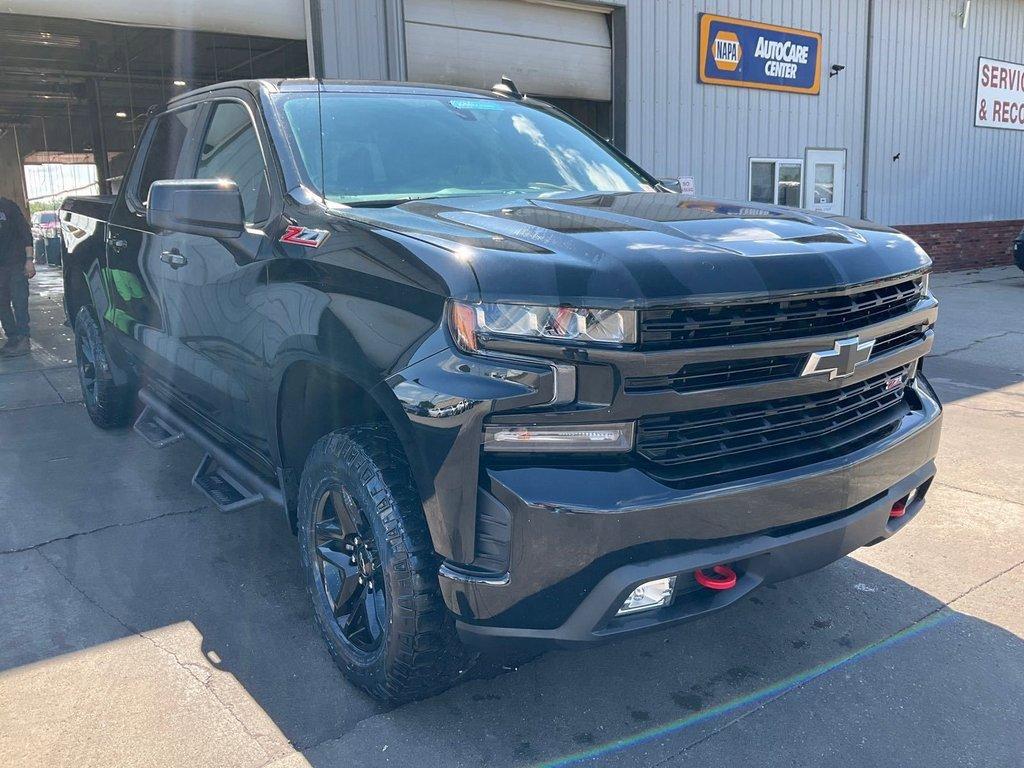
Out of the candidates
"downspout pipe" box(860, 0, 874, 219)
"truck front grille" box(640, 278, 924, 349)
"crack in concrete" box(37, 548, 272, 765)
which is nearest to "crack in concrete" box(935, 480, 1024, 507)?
"truck front grille" box(640, 278, 924, 349)

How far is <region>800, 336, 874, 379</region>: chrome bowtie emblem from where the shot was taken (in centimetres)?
241

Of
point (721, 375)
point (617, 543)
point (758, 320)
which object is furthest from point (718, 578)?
point (758, 320)

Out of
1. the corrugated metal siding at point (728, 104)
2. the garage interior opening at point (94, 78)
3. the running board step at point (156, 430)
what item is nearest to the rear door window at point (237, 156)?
the running board step at point (156, 430)

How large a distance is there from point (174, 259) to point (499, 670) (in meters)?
2.26

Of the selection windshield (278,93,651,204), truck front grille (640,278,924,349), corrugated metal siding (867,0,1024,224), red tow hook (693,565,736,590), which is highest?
corrugated metal siding (867,0,1024,224)

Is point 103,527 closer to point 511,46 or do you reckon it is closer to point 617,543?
point 617,543

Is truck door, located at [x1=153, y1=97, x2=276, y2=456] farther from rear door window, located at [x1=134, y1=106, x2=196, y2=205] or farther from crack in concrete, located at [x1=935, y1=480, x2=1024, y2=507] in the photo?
crack in concrete, located at [x1=935, y1=480, x2=1024, y2=507]

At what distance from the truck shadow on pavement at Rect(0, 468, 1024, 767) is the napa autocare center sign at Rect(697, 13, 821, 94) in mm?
9787

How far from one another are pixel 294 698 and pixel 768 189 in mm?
12153

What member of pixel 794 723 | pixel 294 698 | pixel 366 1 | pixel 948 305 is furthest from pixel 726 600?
pixel 948 305

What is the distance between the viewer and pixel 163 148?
4516 mm

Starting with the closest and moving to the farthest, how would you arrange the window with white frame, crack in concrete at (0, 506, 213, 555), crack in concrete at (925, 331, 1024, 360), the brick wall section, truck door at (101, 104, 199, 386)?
crack in concrete at (0, 506, 213, 555) → truck door at (101, 104, 199, 386) → crack in concrete at (925, 331, 1024, 360) → the window with white frame → the brick wall section

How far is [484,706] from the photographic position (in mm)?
2734

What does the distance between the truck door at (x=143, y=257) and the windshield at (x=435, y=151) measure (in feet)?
3.31
